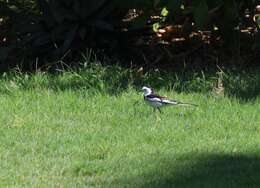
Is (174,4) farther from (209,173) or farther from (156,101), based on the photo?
(209,173)

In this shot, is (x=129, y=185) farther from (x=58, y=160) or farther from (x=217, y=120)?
(x=217, y=120)

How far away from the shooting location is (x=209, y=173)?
6.52m

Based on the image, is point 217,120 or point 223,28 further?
point 223,28

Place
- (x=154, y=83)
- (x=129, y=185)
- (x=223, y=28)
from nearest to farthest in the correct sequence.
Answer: (x=129, y=185)
(x=154, y=83)
(x=223, y=28)

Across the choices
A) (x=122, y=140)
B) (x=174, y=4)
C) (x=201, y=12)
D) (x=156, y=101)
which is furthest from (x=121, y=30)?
(x=122, y=140)

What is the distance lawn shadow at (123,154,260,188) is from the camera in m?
6.27

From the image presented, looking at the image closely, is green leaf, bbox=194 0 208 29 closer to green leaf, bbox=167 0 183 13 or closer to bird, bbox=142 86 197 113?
green leaf, bbox=167 0 183 13

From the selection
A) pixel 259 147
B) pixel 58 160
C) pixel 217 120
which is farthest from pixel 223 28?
pixel 58 160

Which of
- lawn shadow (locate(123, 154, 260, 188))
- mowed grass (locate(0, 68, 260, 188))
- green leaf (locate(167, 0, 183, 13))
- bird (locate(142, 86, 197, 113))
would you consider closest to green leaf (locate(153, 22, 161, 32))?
green leaf (locate(167, 0, 183, 13))

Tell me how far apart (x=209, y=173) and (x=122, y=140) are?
115cm

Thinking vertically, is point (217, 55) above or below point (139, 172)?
below

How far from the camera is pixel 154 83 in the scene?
31.3 feet

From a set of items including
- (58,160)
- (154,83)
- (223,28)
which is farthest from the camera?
(223,28)

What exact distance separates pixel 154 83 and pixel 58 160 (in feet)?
9.42
